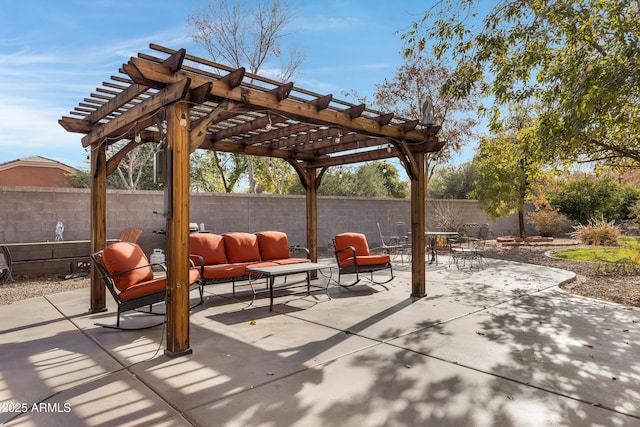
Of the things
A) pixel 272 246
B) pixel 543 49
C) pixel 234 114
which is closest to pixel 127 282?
pixel 234 114

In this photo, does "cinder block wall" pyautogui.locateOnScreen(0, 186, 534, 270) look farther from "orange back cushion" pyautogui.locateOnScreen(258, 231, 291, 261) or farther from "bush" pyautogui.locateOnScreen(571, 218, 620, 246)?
"bush" pyautogui.locateOnScreen(571, 218, 620, 246)

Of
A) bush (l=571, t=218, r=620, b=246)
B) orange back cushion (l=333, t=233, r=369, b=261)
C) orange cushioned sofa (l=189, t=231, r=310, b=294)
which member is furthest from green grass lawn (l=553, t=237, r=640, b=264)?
orange cushioned sofa (l=189, t=231, r=310, b=294)

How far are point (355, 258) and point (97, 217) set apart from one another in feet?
11.8

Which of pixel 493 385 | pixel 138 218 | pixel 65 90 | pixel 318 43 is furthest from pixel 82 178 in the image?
pixel 493 385

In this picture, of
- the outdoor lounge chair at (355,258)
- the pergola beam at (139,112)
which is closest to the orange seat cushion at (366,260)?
the outdoor lounge chair at (355,258)

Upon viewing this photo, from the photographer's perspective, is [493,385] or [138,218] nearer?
[493,385]

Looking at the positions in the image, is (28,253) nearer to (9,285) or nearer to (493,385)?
(9,285)

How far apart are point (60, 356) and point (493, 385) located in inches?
138

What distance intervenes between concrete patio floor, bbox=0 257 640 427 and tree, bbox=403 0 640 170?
2590mm

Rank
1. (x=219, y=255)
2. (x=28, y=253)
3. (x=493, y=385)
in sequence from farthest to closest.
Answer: (x=28, y=253) → (x=219, y=255) → (x=493, y=385)

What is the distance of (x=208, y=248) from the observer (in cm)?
605

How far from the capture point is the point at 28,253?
753cm

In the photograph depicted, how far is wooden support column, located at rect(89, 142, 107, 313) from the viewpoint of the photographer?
16.8 feet

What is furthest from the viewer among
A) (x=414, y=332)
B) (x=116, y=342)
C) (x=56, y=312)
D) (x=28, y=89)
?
(x=28, y=89)
